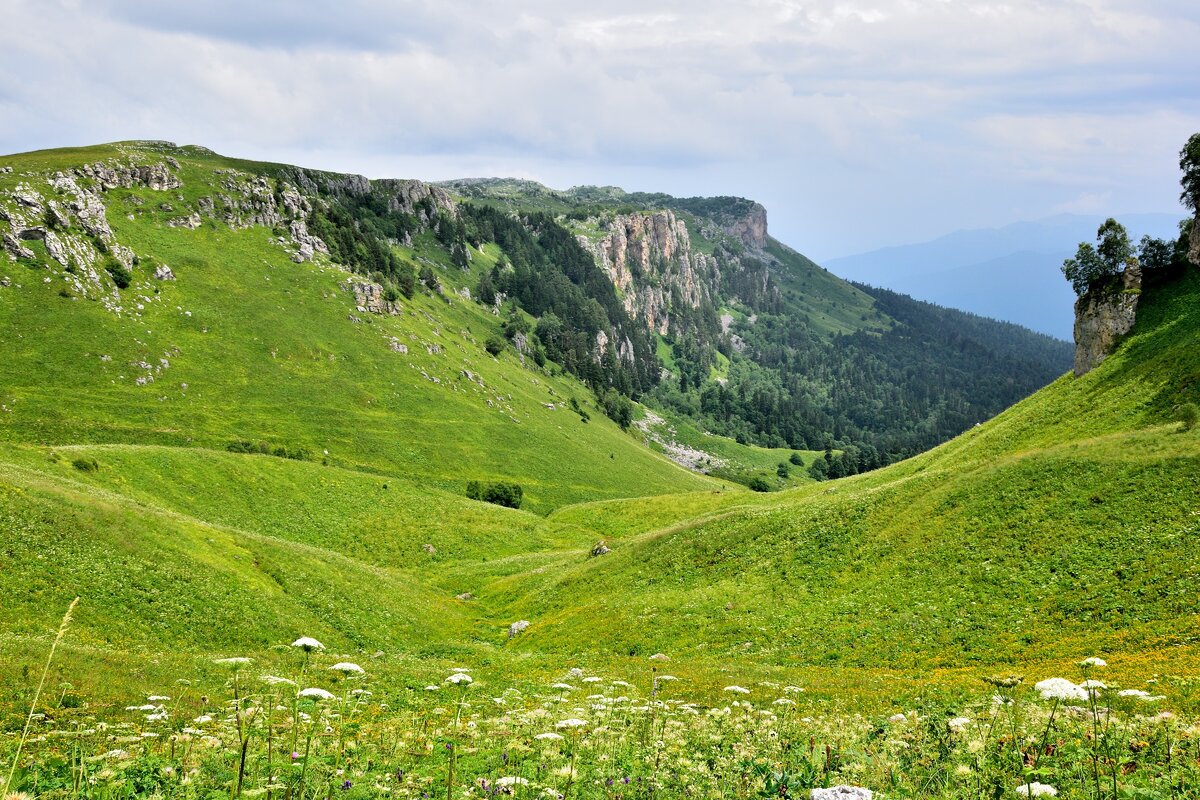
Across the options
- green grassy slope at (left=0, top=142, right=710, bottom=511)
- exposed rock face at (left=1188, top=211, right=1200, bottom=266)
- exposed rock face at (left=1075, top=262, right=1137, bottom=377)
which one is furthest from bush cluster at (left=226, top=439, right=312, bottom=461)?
exposed rock face at (left=1188, top=211, right=1200, bottom=266)

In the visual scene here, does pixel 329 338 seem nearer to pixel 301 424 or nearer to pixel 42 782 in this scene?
pixel 301 424

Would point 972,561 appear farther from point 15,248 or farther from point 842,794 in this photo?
point 15,248

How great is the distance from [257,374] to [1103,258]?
145 metres

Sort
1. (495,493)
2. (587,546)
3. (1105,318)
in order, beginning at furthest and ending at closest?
(495,493) → (587,546) → (1105,318)

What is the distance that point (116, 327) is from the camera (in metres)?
123

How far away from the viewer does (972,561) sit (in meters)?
39.3

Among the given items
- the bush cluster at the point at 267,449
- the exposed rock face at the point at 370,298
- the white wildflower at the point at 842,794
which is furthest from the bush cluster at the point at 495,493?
the white wildflower at the point at 842,794

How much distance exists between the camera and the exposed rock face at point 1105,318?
221ft

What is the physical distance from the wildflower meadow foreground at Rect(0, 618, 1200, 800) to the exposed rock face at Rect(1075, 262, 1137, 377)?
201 ft

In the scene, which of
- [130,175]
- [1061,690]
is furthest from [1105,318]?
[130,175]

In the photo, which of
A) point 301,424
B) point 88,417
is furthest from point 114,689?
point 301,424

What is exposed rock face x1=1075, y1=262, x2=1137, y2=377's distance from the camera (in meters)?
67.2

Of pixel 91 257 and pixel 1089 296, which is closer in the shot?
pixel 1089 296

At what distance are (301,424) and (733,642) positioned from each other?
112m
